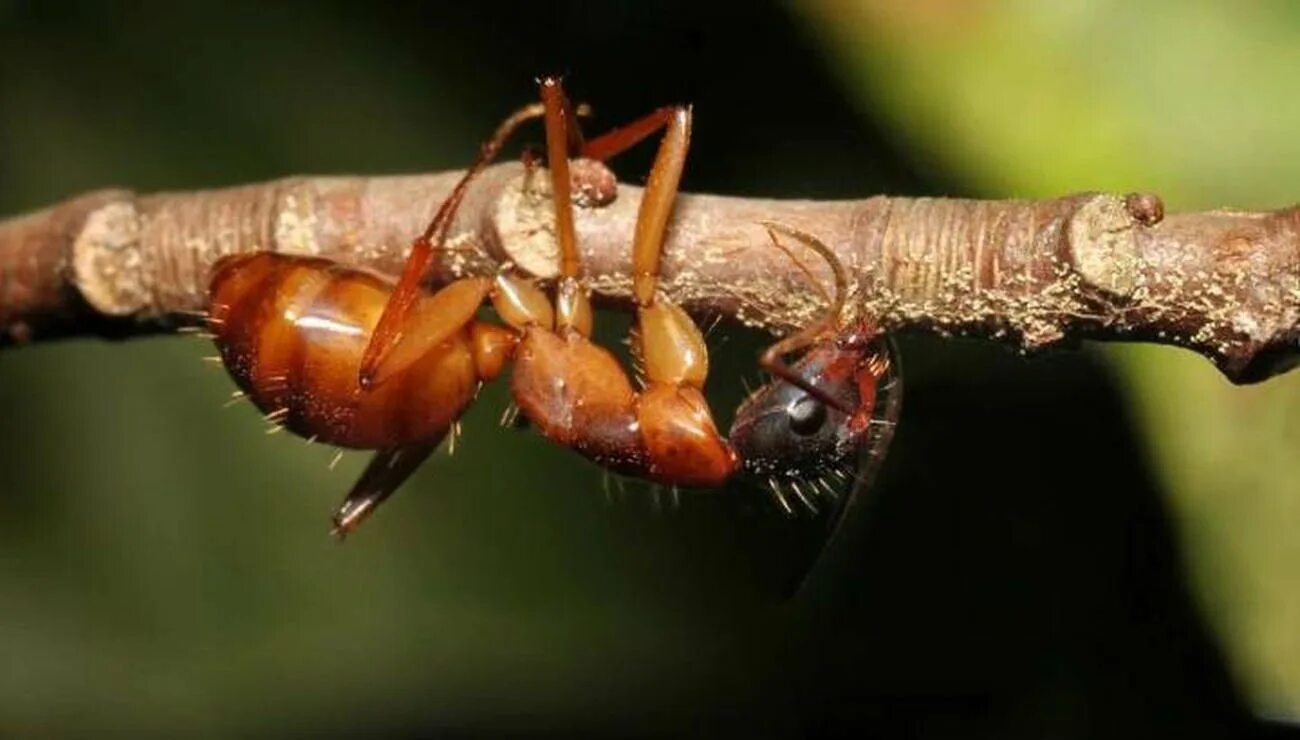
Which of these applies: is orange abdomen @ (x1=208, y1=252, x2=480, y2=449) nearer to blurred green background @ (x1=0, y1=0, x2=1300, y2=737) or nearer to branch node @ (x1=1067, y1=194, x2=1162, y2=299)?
blurred green background @ (x1=0, y1=0, x2=1300, y2=737)

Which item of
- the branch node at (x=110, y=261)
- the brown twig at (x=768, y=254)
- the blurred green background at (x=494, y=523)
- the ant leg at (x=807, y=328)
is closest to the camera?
the brown twig at (x=768, y=254)

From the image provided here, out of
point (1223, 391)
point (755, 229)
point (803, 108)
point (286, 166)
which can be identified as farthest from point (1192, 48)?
point (286, 166)

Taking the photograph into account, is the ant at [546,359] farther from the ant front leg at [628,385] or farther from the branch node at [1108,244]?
the branch node at [1108,244]

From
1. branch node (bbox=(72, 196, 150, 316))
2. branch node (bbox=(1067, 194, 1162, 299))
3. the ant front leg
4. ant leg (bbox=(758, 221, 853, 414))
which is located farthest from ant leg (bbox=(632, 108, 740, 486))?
branch node (bbox=(72, 196, 150, 316))

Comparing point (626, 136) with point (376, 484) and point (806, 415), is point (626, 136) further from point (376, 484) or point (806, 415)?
point (376, 484)

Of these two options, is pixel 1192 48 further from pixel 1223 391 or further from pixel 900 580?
pixel 900 580

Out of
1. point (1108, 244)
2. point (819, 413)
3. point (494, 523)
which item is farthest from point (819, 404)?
point (494, 523)

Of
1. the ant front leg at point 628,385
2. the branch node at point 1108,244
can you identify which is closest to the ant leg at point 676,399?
the ant front leg at point 628,385
